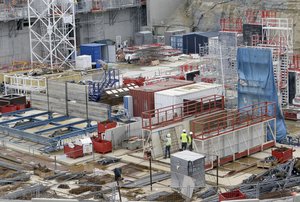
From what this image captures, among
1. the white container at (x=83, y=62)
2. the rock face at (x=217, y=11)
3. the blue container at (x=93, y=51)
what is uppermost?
the rock face at (x=217, y=11)

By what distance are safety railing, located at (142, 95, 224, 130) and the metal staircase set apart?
614cm

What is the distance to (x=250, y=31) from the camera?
36625mm

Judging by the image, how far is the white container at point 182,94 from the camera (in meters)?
29.6

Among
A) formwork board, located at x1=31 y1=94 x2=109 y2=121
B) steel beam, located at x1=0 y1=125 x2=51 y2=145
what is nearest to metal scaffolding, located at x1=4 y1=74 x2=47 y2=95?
formwork board, located at x1=31 y1=94 x2=109 y2=121

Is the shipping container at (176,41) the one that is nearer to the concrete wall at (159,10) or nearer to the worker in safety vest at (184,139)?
the concrete wall at (159,10)

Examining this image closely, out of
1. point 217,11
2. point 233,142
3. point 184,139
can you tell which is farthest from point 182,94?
point 217,11

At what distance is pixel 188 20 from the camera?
2128 inches

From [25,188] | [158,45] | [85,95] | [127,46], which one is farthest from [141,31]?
[25,188]

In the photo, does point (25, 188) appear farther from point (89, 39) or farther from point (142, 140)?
point (89, 39)

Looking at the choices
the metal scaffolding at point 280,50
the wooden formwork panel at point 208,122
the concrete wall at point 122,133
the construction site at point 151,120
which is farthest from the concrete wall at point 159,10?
the wooden formwork panel at point 208,122

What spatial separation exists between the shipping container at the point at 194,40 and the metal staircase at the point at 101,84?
36.3 ft

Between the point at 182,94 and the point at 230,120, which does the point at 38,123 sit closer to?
the point at 182,94

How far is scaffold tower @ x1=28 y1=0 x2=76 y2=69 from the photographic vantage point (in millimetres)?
46250

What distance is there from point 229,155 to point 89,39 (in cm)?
2690
